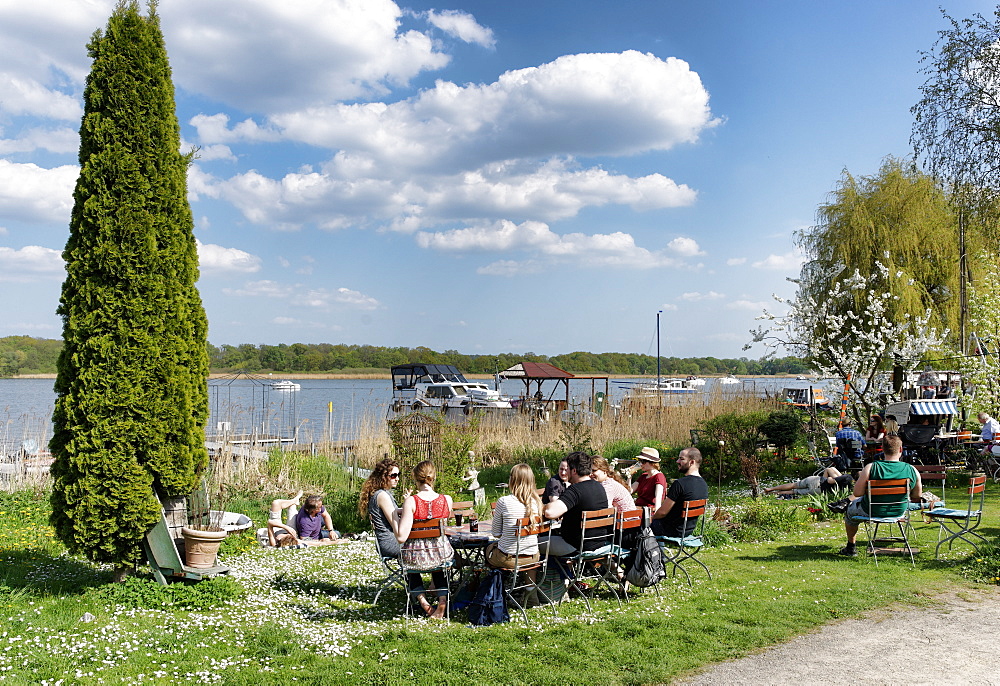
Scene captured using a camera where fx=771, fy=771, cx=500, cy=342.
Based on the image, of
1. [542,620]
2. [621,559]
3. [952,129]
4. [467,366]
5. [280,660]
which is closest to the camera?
[280,660]

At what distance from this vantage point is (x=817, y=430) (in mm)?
15234

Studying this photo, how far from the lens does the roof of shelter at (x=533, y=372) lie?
30.8 metres

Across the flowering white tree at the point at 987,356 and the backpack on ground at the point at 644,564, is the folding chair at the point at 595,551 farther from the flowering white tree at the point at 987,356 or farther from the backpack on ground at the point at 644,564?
the flowering white tree at the point at 987,356

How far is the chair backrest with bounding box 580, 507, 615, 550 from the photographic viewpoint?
584 centimetres

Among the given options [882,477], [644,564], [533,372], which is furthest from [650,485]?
[533,372]

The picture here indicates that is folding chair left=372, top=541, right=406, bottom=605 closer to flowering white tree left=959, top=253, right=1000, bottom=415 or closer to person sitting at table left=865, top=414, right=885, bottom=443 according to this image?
person sitting at table left=865, top=414, right=885, bottom=443

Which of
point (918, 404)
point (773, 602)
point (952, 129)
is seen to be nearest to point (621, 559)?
point (773, 602)

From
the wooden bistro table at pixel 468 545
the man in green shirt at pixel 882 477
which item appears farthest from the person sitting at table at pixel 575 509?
the man in green shirt at pixel 882 477

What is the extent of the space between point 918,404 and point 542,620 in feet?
32.5

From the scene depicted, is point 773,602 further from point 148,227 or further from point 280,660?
point 148,227

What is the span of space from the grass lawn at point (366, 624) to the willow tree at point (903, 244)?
42.8 ft

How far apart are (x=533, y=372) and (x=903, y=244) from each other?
592 inches

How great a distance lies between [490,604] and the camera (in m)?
5.48

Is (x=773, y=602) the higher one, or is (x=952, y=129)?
(x=952, y=129)
